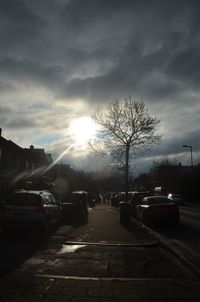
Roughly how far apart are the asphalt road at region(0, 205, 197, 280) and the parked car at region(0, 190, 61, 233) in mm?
500

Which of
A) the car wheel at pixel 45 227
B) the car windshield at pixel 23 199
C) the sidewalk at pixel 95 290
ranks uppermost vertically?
the car windshield at pixel 23 199

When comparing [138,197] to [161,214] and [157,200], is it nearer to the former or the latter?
[157,200]

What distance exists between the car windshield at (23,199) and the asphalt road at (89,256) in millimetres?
1104

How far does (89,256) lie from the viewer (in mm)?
11477

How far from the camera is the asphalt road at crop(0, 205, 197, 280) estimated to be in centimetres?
938

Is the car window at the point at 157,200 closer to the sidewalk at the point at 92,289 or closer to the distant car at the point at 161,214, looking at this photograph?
the distant car at the point at 161,214

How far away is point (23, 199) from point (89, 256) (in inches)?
222

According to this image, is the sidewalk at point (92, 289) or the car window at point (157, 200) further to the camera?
the car window at point (157, 200)

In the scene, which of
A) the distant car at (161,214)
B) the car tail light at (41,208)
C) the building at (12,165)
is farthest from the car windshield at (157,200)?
the building at (12,165)

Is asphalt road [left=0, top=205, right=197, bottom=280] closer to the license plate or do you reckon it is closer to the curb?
the curb

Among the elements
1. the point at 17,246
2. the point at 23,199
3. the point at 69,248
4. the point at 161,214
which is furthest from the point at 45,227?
the point at 161,214

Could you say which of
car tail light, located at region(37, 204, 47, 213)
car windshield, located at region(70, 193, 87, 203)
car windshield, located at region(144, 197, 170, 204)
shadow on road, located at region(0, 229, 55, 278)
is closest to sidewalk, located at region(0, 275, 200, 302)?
shadow on road, located at region(0, 229, 55, 278)

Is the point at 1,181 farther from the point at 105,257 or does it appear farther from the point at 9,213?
the point at 105,257

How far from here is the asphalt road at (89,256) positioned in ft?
30.8
